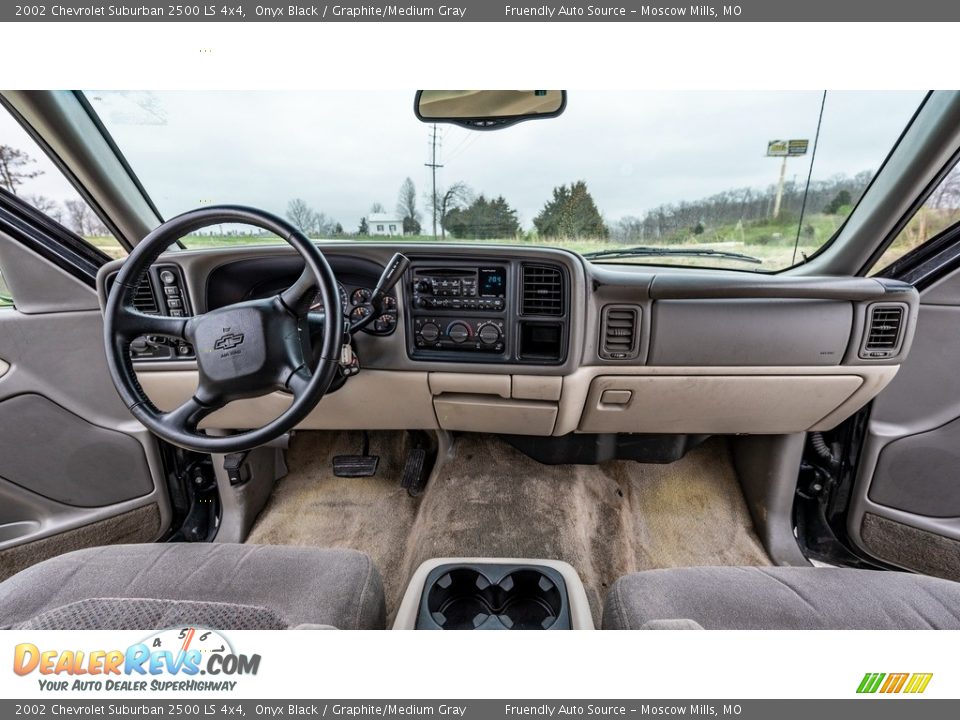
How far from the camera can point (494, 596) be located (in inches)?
56.0

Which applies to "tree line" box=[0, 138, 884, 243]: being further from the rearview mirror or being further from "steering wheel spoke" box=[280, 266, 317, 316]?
"steering wheel spoke" box=[280, 266, 317, 316]

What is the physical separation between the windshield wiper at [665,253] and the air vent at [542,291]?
0.29 m

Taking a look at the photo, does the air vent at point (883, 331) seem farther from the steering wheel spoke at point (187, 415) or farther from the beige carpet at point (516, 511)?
the steering wheel spoke at point (187, 415)


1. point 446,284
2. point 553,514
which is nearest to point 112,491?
point 446,284

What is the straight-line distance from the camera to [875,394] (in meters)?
1.80

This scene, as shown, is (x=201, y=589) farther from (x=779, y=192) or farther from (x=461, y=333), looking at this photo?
(x=779, y=192)

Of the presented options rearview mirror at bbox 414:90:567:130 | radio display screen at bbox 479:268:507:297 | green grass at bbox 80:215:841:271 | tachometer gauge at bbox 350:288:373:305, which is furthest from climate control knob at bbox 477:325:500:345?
rearview mirror at bbox 414:90:567:130

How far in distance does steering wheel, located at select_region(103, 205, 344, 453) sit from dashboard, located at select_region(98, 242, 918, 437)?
0.32 meters

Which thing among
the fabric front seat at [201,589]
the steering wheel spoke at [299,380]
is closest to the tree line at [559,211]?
the steering wheel spoke at [299,380]

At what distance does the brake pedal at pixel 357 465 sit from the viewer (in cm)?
245

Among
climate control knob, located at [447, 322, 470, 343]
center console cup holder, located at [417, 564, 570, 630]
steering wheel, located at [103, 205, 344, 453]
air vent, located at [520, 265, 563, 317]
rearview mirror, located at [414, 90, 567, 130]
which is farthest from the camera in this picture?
climate control knob, located at [447, 322, 470, 343]

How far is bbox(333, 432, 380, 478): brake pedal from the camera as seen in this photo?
2445 mm

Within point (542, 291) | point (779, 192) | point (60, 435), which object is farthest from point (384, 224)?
point (60, 435)

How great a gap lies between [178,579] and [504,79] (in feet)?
5.28
